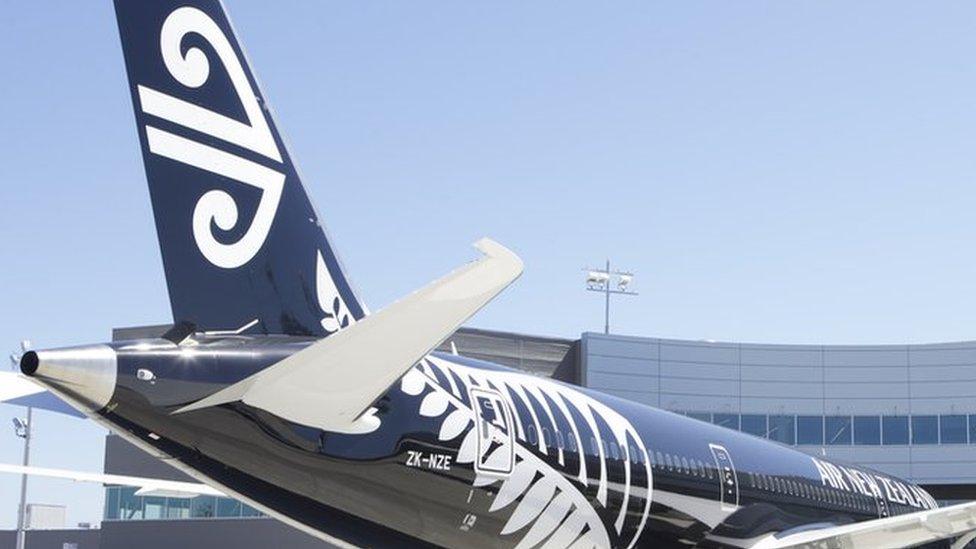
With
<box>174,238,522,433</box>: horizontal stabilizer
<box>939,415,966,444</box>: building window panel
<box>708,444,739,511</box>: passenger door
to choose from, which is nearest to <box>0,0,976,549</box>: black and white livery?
<box>174,238,522,433</box>: horizontal stabilizer

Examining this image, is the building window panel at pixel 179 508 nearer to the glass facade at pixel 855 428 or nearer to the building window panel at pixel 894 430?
the glass facade at pixel 855 428

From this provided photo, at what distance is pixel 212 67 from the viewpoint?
10.1m

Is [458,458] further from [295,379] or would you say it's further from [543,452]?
[295,379]

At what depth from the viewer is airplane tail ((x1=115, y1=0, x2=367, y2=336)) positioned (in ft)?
31.5

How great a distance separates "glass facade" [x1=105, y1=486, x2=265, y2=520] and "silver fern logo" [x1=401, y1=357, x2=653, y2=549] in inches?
853

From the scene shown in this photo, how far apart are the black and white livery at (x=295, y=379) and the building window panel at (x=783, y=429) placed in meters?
30.5

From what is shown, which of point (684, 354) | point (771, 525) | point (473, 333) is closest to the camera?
point (771, 525)

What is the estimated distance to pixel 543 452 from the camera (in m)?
12.0

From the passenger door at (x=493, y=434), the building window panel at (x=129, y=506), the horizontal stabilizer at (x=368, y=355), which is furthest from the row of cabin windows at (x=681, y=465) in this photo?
the building window panel at (x=129, y=506)

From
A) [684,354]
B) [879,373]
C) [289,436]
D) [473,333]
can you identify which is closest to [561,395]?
[289,436]

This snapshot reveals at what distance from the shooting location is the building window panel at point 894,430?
1689 inches

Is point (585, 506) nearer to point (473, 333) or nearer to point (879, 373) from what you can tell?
point (473, 333)

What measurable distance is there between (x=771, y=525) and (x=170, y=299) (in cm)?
1038

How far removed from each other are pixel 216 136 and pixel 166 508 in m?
26.4
